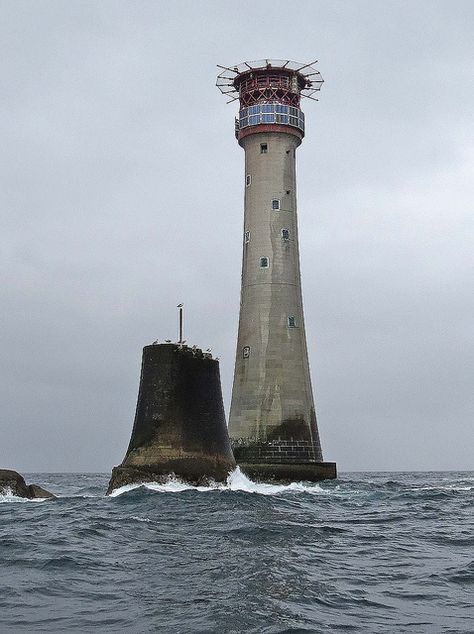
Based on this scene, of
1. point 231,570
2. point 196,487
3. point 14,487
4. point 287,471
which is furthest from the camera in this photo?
point 287,471

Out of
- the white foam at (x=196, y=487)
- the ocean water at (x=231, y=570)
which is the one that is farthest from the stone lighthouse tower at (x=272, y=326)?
the ocean water at (x=231, y=570)

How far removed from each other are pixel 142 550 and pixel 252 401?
3549 centimetres

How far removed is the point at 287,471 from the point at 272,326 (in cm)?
969

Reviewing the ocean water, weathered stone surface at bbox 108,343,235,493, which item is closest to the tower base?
weathered stone surface at bbox 108,343,235,493

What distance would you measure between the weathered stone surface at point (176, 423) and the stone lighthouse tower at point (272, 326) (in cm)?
1354

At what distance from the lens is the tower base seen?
50.6m

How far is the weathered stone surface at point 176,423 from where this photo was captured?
36.4 metres

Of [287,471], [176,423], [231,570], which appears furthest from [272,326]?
[231,570]

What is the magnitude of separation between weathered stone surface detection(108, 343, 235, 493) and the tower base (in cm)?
1174

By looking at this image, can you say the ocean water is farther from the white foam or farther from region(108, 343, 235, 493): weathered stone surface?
region(108, 343, 235, 493): weathered stone surface

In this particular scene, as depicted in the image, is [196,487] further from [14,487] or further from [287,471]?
[287,471]

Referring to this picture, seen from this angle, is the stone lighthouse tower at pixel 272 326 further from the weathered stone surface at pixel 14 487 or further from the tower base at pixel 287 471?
the weathered stone surface at pixel 14 487

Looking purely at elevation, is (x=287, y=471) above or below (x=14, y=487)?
above

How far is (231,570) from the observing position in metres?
16.1
